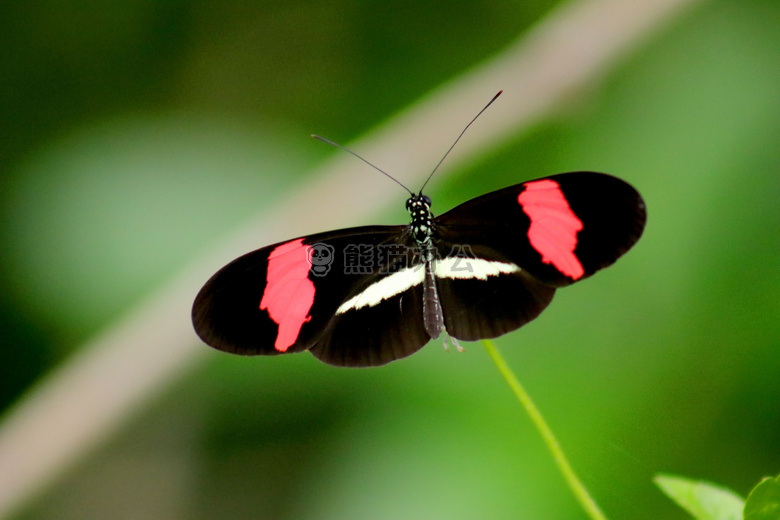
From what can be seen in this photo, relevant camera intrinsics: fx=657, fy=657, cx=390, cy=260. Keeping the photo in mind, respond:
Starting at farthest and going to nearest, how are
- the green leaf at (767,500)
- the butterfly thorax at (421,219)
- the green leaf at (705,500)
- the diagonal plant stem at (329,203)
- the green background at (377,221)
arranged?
the diagonal plant stem at (329,203)
the green background at (377,221)
the butterfly thorax at (421,219)
the green leaf at (705,500)
the green leaf at (767,500)

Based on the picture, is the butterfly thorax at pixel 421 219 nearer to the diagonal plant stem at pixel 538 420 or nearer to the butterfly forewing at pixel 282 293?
the butterfly forewing at pixel 282 293

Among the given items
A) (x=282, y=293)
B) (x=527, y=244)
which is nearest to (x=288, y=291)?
(x=282, y=293)

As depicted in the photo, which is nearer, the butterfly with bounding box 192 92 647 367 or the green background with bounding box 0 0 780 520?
the butterfly with bounding box 192 92 647 367

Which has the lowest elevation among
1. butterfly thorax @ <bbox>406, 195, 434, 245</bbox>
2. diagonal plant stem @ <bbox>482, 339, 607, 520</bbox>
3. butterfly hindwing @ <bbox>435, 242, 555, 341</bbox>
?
diagonal plant stem @ <bbox>482, 339, 607, 520</bbox>

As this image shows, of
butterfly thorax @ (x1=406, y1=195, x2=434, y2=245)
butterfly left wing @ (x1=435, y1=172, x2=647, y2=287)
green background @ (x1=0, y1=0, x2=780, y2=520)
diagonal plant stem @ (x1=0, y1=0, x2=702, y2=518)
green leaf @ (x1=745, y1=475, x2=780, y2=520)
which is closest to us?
green leaf @ (x1=745, y1=475, x2=780, y2=520)

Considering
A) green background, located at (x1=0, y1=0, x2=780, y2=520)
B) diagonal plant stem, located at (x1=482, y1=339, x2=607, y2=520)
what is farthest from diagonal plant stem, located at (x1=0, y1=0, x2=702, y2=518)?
diagonal plant stem, located at (x1=482, y1=339, x2=607, y2=520)

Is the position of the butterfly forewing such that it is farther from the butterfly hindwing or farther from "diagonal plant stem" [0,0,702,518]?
"diagonal plant stem" [0,0,702,518]

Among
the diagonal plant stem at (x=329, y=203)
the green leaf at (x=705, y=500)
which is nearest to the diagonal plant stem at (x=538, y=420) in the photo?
the green leaf at (x=705, y=500)
